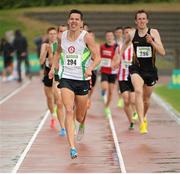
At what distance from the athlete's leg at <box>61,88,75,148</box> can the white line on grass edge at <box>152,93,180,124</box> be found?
5.12m

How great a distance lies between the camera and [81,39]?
38.9ft

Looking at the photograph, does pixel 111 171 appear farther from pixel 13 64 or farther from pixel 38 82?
pixel 13 64

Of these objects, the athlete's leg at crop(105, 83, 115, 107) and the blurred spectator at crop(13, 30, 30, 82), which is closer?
the athlete's leg at crop(105, 83, 115, 107)

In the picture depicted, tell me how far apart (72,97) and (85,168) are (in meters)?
1.52

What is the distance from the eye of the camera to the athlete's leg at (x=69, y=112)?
1151 cm

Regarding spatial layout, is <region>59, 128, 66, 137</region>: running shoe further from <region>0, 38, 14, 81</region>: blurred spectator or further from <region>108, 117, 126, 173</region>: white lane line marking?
<region>0, 38, 14, 81</region>: blurred spectator

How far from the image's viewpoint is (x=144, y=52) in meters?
14.1

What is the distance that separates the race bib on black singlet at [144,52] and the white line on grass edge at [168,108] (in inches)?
107

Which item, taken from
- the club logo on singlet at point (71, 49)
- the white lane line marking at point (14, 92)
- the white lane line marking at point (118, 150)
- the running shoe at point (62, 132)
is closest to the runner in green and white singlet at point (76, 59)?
the club logo on singlet at point (71, 49)

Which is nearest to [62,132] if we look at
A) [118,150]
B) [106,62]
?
[118,150]

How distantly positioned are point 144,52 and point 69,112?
9.73 ft

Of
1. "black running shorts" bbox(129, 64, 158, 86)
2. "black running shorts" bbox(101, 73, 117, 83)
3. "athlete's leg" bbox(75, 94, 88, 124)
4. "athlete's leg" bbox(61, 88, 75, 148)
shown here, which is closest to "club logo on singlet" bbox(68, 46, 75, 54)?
"athlete's leg" bbox(61, 88, 75, 148)

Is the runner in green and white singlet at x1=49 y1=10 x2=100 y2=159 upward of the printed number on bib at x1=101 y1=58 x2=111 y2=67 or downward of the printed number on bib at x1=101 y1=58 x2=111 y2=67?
upward

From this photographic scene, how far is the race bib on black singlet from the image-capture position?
1399 centimetres
